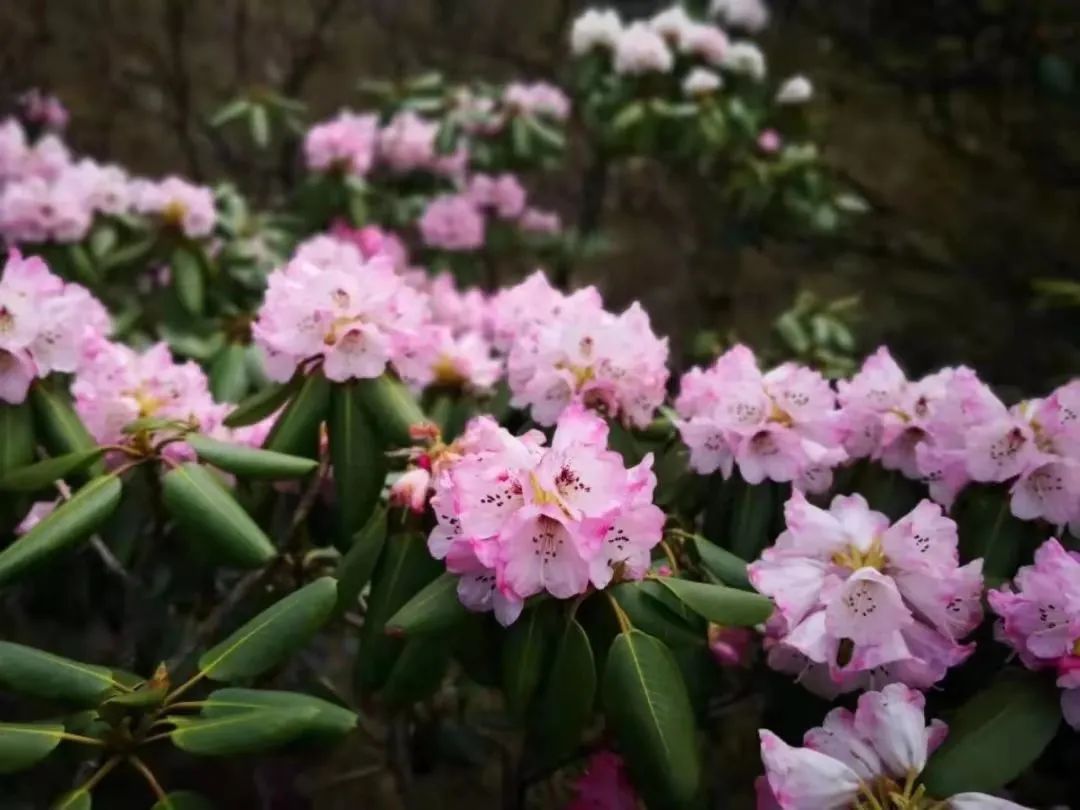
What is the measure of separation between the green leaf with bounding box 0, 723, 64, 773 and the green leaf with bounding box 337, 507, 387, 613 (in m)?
0.25

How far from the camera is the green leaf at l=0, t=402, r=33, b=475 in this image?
962 millimetres

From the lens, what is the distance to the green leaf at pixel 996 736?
28.0 inches

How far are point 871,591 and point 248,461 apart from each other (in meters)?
0.52

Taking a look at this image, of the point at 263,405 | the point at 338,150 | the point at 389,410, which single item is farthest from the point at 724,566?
the point at 338,150

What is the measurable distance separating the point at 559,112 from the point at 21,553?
183 cm

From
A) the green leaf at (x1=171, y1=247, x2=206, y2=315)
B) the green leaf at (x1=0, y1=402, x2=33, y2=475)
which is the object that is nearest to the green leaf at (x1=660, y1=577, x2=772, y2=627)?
the green leaf at (x1=0, y1=402, x2=33, y2=475)

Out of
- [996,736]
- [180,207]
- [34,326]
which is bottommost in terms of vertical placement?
[180,207]

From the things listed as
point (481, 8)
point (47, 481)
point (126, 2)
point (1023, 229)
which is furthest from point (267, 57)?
point (47, 481)

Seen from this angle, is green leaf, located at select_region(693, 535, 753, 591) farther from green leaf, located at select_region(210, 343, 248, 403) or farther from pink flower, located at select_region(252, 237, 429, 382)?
green leaf, located at select_region(210, 343, 248, 403)

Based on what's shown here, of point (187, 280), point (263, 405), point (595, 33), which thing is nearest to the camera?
point (263, 405)

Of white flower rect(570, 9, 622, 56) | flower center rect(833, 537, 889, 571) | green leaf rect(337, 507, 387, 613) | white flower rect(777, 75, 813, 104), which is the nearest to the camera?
flower center rect(833, 537, 889, 571)

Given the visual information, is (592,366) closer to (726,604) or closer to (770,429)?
(770,429)

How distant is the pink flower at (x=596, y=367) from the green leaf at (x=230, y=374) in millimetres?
507

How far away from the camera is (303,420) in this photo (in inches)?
38.8
